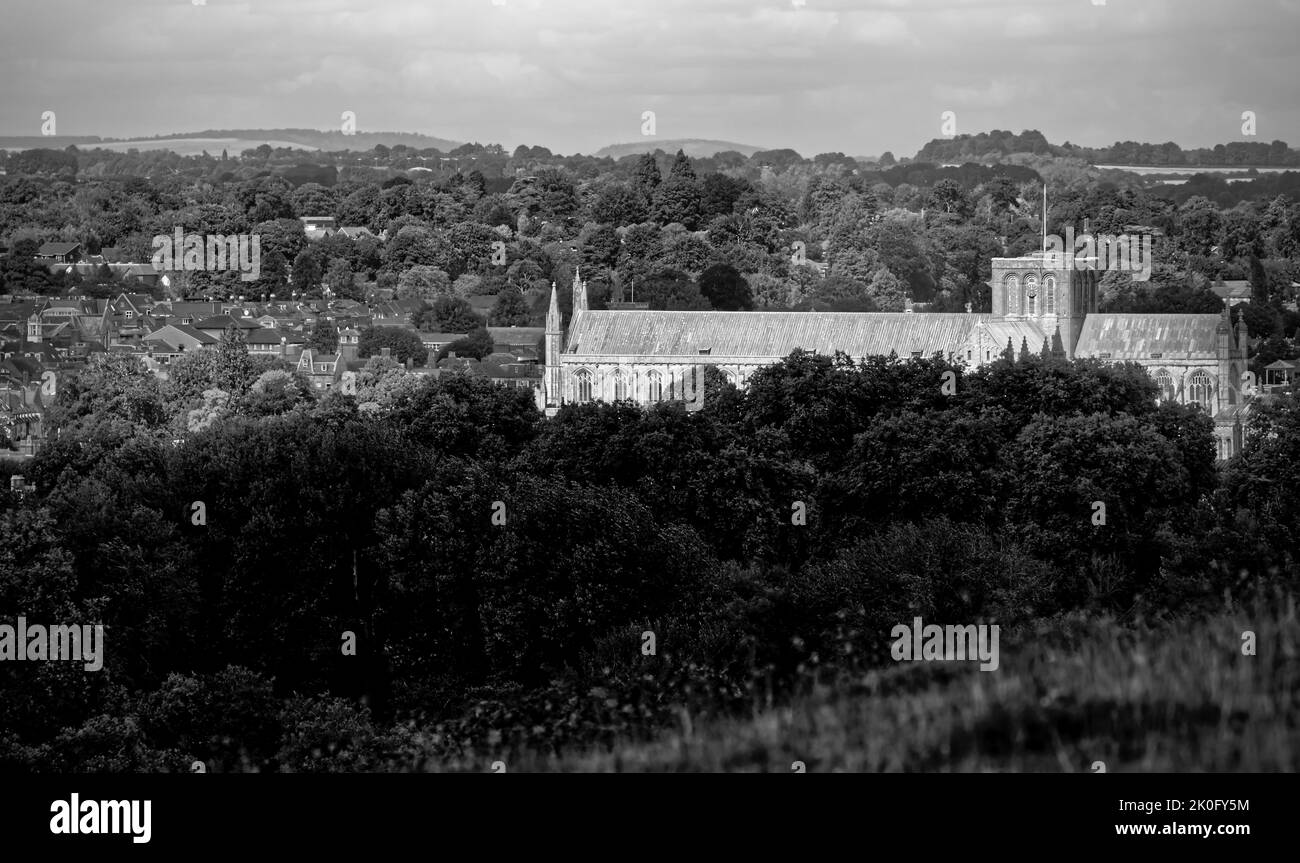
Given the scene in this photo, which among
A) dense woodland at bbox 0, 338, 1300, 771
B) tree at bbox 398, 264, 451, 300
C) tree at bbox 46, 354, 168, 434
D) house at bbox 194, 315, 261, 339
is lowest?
dense woodland at bbox 0, 338, 1300, 771

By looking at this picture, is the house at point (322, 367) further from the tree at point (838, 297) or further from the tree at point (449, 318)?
the tree at point (838, 297)

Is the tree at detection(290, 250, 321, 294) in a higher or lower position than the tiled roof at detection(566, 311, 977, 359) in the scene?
higher

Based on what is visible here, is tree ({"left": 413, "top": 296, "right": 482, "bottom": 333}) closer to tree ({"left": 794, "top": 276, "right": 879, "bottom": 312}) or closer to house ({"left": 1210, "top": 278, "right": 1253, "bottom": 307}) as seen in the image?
tree ({"left": 794, "top": 276, "right": 879, "bottom": 312})

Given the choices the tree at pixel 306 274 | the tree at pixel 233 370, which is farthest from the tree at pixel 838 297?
the tree at pixel 233 370

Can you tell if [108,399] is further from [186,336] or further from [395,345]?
[186,336]

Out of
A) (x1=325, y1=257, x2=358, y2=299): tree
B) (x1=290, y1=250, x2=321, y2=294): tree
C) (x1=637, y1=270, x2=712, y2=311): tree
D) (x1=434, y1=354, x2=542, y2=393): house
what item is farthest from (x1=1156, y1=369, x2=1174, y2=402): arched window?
(x1=290, y1=250, x2=321, y2=294): tree

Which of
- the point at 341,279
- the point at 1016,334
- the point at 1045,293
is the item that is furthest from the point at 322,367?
the point at 341,279
